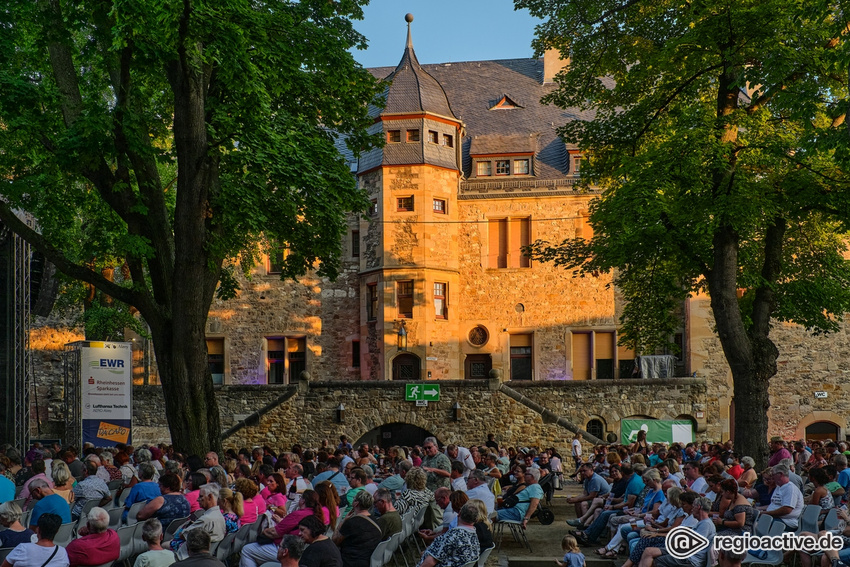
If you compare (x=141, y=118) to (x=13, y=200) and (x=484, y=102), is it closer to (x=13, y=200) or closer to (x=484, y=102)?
(x=13, y=200)

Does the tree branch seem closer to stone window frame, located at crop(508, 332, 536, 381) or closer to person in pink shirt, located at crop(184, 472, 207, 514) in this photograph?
person in pink shirt, located at crop(184, 472, 207, 514)

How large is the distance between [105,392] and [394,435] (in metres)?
11.8

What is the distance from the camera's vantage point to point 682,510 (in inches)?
406

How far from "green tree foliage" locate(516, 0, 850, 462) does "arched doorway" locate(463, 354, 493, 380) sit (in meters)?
14.8

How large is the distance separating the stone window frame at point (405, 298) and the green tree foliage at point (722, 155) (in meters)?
13.5

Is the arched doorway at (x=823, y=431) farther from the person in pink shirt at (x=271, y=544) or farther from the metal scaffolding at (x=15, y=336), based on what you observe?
the person in pink shirt at (x=271, y=544)

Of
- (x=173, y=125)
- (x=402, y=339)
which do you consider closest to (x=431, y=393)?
(x=402, y=339)

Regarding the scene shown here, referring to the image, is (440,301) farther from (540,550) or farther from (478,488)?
(478,488)

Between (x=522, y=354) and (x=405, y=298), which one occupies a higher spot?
(x=405, y=298)

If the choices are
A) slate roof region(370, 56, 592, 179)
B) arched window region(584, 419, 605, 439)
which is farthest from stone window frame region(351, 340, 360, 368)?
arched window region(584, 419, 605, 439)

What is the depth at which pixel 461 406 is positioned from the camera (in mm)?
28547

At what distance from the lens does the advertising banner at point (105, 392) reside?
21.5 metres

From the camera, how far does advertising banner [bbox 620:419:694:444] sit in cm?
2959

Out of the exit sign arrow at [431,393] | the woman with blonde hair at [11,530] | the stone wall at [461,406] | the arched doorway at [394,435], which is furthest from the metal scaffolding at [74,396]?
the woman with blonde hair at [11,530]
